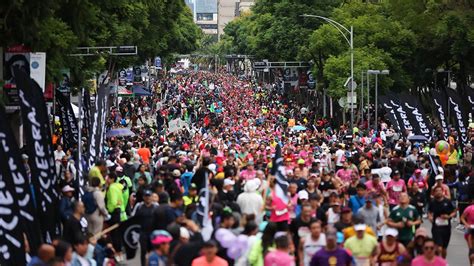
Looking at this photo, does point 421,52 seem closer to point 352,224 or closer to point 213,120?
point 213,120

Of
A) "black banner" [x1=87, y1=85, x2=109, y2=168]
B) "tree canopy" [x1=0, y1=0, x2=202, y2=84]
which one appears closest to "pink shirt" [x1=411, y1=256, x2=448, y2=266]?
"tree canopy" [x1=0, y1=0, x2=202, y2=84]

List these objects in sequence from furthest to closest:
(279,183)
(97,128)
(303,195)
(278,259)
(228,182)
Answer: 1. (97,128)
2. (228,182)
3. (303,195)
4. (279,183)
5. (278,259)

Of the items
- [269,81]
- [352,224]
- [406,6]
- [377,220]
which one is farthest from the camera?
[269,81]

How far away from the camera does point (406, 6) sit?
223 ft

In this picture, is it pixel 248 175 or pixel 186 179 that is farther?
pixel 186 179

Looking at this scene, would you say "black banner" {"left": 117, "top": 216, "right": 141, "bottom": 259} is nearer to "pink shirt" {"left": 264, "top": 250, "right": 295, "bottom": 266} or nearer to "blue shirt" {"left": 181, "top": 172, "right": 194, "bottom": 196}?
"pink shirt" {"left": 264, "top": 250, "right": 295, "bottom": 266}

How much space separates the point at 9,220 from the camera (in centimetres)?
1505

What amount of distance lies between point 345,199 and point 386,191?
1.96 meters

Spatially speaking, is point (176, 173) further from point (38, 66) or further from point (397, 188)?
point (38, 66)

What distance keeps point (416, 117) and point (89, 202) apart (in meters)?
22.7

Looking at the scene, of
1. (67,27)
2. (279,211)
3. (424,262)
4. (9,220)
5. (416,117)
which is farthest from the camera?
(416,117)

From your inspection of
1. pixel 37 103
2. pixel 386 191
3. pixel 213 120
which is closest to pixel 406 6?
pixel 213 120

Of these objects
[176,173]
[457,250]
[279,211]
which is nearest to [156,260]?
[279,211]

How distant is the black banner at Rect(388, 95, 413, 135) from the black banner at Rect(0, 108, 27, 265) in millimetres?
27939
